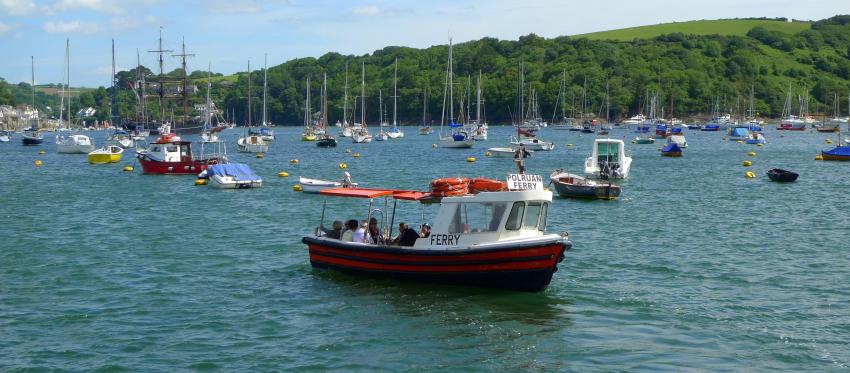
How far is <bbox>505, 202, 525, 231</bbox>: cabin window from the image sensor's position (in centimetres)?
2733

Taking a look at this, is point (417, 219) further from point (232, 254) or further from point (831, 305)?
point (831, 305)

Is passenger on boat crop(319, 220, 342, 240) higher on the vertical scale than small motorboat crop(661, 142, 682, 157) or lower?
lower

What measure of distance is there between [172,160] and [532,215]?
182 ft

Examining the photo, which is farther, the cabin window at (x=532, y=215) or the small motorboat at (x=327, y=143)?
the small motorboat at (x=327, y=143)

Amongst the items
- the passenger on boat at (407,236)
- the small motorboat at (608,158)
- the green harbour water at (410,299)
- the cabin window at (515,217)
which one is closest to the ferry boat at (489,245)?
the cabin window at (515,217)

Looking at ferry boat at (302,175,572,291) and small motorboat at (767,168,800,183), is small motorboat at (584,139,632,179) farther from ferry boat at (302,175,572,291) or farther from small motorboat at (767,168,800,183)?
ferry boat at (302,175,572,291)

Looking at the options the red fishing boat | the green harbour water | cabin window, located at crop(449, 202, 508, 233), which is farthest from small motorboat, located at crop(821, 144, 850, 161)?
cabin window, located at crop(449, 202, 508, 233)

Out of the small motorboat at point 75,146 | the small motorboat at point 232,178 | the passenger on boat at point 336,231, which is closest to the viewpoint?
the passenger on boat at point 336,231

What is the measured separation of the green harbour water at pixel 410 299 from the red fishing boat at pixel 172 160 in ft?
73.1

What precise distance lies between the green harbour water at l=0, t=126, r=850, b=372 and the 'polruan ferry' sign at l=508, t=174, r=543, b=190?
3.05m

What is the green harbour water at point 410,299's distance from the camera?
72.6 ft

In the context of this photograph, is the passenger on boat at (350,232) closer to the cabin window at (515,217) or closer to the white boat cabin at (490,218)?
the white boat cabin at (490,218)

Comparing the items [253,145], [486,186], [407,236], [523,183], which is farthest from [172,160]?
[523,183]

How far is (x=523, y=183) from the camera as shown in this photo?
27719 millimetres
